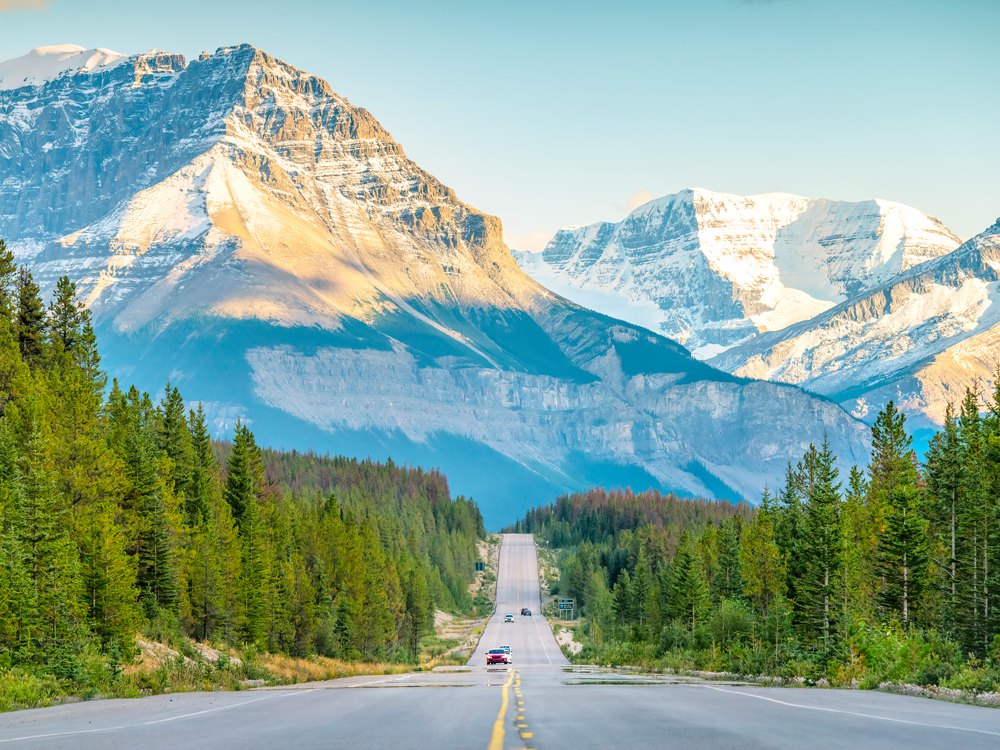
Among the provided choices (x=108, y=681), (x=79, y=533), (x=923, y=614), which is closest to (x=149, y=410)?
(x=79, y=533)

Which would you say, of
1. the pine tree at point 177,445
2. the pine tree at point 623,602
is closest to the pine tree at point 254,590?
the pine tree at point 177,445

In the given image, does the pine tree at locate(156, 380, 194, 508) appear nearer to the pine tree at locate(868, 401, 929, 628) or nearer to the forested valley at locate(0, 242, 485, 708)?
the forested valley at locate(0, 242, 485, 708)

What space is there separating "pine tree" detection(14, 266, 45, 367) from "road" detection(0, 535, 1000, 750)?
4118 cm

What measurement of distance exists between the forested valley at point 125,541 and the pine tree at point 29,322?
0.12 meters

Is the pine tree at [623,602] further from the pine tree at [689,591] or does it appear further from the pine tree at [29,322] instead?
the pine tree at [29,322]

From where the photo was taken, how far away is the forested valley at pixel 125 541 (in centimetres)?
3594

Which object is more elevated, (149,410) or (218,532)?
(149,410)

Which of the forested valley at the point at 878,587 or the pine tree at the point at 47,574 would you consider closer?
the pine tree at the point at 47,574

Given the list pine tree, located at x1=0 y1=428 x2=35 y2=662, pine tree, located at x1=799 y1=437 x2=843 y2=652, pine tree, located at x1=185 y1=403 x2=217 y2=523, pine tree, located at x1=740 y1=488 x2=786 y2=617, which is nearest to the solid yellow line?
pine tree, located at x1=0 y1=428 x2=35 y2=662

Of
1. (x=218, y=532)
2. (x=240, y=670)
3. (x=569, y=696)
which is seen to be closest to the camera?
(x=569, y=696)

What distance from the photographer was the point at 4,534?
36938mm

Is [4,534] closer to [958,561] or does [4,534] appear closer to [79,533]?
[79,533]

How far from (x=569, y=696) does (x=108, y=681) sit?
1527cm

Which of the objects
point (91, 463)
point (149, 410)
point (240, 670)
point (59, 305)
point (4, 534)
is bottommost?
point (240, 670)
